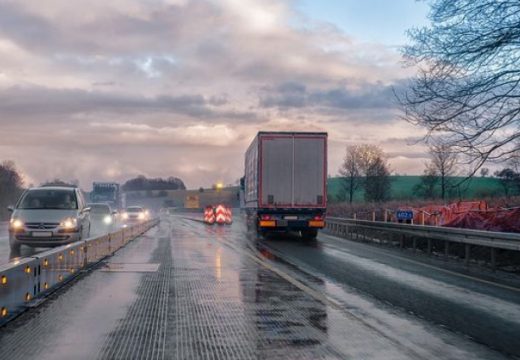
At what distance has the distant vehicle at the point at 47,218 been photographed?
1736 cm

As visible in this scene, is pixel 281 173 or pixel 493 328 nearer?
pixel 493 328

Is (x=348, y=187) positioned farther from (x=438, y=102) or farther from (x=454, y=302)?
(x=454, y=302)

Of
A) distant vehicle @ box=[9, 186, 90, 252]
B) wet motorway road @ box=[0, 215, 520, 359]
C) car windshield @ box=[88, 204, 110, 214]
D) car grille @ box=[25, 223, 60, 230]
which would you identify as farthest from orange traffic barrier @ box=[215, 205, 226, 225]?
wet motorway road @ box=[0, 215, 520, 359]

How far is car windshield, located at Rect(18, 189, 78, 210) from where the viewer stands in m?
18.8

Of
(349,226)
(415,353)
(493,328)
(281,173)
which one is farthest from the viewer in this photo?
(349,226)

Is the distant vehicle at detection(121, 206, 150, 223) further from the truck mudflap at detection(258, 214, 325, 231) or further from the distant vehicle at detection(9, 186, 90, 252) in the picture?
the distant vehicle at detection(9, 186, 90, 252)

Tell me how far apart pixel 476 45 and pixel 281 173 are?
10847 millimetres

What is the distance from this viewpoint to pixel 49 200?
1906 cm

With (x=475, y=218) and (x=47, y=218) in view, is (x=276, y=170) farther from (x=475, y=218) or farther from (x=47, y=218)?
(x=47, y=218)

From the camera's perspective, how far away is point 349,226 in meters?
30.0

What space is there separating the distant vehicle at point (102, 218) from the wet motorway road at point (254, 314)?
64.9 feet

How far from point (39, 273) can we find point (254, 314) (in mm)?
3478

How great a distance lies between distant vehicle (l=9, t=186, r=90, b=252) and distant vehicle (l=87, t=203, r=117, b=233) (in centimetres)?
1396

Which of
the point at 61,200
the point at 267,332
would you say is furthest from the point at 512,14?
the point at 61,200
